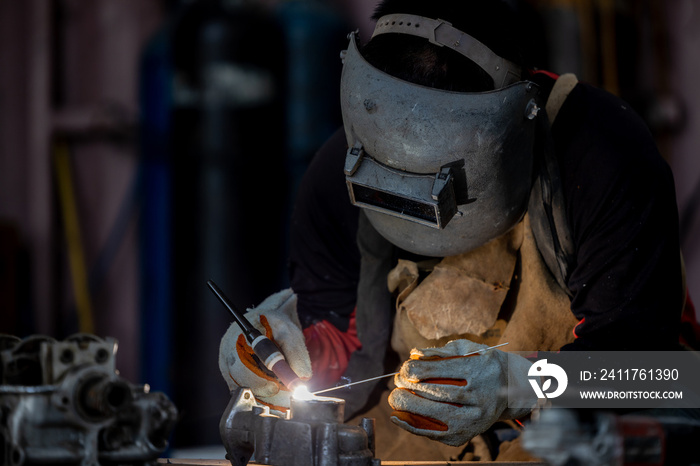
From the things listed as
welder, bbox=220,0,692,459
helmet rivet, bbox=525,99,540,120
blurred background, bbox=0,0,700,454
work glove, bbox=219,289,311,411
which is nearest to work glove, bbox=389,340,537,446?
welder, bbox=220,0,692,459

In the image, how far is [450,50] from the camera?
1443 millimetres

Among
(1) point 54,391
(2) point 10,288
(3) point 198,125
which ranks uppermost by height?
(3) point 198,125

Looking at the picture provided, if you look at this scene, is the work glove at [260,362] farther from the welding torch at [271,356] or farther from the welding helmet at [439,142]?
the welding helmet at [439,142]

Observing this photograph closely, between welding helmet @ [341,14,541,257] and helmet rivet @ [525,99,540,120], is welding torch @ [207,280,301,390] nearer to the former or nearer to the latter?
welding helmet @ [341,14,541,257]

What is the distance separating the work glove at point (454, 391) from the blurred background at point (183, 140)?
196 centimetres

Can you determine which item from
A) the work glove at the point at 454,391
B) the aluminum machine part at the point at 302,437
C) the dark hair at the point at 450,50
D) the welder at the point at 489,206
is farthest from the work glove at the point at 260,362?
the dark hair at the point at 450,50

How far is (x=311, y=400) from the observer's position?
1.44 meters

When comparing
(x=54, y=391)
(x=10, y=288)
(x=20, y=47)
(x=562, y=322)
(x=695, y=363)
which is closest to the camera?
(x=54, y=391)

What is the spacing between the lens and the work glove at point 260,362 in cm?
169

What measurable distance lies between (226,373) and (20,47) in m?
2.66

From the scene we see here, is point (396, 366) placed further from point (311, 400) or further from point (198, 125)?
point (198, 125)

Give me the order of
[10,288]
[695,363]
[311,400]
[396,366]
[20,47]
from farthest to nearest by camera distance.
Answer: [20,47] < [10,288] < [396,366] < [695,363] < [311,400]

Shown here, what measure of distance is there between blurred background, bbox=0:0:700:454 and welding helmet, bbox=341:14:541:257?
77.6 inches

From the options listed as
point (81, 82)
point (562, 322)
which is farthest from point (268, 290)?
point (562, 322)
